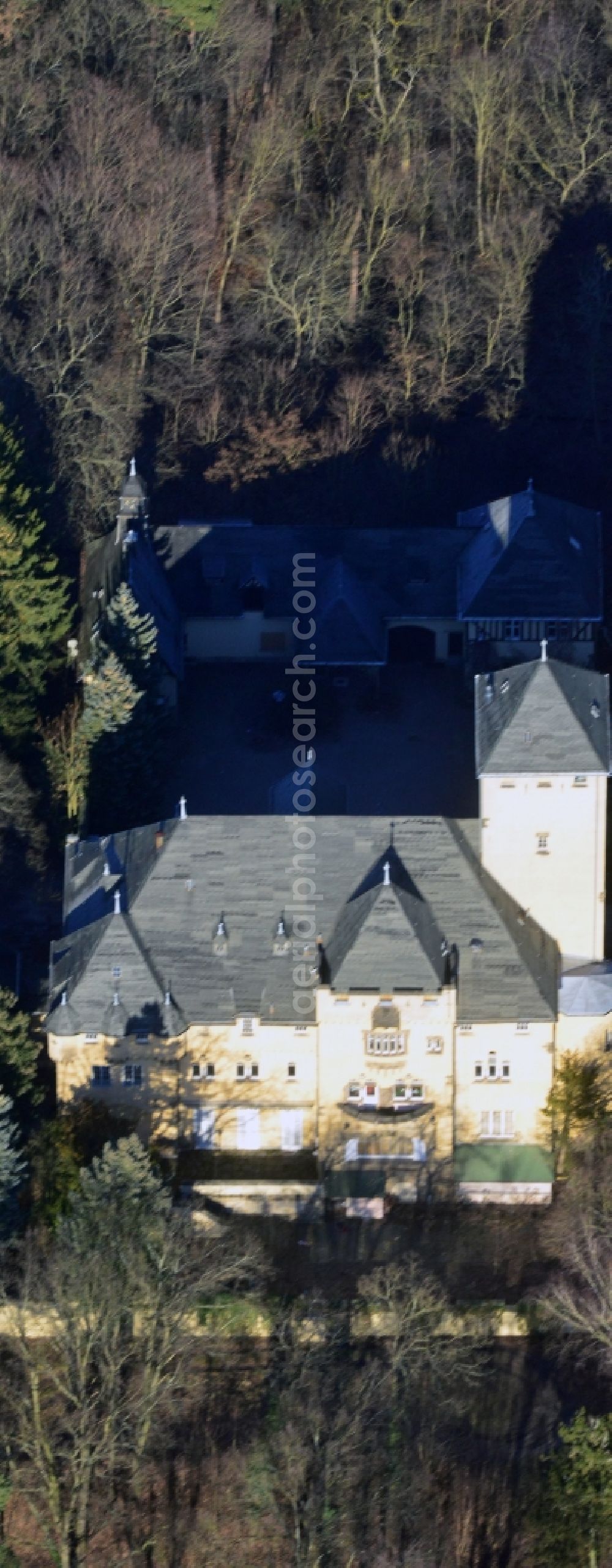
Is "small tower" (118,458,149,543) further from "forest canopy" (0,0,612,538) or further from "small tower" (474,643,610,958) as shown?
"small tower" (474,643,610,958)

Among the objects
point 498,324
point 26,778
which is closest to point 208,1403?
point 26,778

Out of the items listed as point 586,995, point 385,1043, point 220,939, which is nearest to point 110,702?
point 220,939

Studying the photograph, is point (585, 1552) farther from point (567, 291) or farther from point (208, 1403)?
point (567, 291)

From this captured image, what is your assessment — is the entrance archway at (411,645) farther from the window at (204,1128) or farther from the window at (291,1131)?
the window at (204,1128)

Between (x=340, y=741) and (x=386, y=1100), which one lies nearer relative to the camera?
(x=386, y=1100)

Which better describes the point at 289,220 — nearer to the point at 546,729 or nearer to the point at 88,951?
the point at 546,729

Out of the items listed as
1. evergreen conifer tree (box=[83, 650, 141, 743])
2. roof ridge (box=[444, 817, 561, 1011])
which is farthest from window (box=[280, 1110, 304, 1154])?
evergreen conifer tree (box=[83, 650, 141, 743])

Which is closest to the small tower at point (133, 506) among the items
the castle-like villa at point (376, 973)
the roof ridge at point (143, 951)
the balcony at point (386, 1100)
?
the castle-like villa at point (376, 973)
